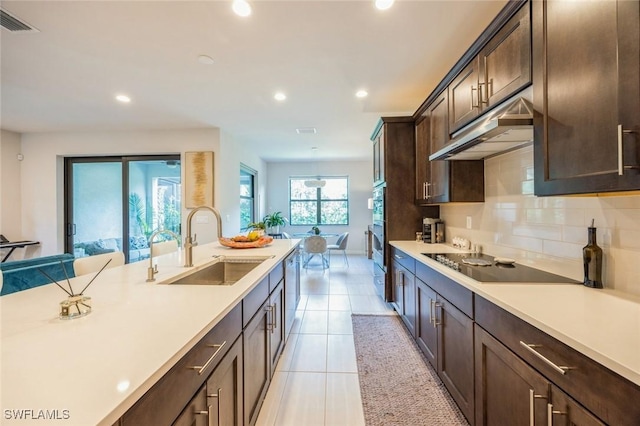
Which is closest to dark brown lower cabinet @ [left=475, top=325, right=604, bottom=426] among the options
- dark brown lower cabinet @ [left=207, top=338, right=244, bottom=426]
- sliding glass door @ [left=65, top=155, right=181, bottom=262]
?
dark brown lower cabinet @ [left=207, top=338, right=244, bottom=426]

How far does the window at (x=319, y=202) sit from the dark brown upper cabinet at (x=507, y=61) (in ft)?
20.2

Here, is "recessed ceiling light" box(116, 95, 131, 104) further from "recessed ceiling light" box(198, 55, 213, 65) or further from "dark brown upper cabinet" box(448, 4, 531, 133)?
"dark brown upper cabinet" box(448, 4, 531, 133)

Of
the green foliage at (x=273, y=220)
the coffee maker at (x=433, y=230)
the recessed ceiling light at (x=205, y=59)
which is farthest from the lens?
the green foliage at (x=273, y=220)

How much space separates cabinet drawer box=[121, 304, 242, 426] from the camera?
0.62m

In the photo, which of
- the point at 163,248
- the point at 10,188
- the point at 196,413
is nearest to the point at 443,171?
the point at 196,413

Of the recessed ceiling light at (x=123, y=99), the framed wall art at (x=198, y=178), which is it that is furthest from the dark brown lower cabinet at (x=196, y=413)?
the framed wall art at (x=198, y=178)

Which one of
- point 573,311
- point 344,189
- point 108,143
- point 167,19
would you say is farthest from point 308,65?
point 344,189

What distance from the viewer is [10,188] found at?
4.50 metres

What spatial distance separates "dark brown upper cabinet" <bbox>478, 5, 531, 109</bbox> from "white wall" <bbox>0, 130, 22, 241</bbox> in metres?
6.88

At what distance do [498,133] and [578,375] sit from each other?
3.87 ft

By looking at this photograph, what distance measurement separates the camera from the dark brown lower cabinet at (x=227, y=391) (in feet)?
3.10

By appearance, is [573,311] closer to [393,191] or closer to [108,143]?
[393,191]

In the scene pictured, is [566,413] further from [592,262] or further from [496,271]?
[496,271]

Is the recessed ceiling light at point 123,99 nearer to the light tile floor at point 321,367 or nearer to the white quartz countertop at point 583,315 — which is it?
the light tile floor at point 321,367
